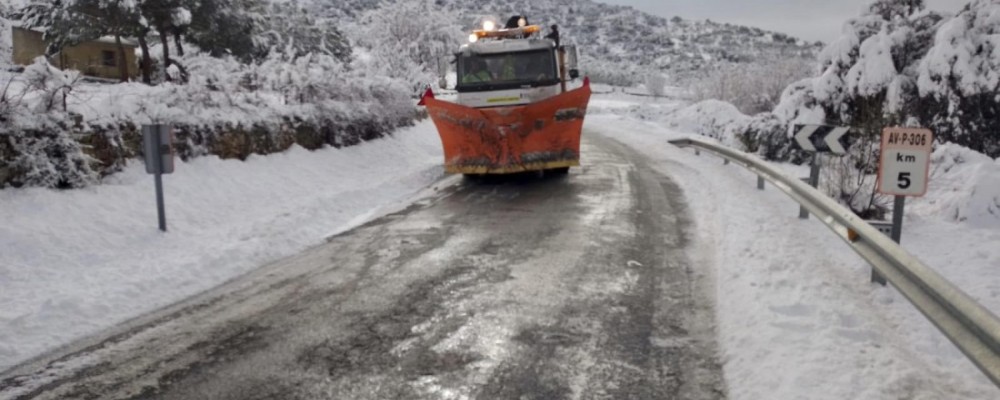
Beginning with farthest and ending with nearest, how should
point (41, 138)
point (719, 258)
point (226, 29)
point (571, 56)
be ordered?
1. point (226, 29)
2. point (571, 56)
3. point (41, 138)
4. point (719, 258)

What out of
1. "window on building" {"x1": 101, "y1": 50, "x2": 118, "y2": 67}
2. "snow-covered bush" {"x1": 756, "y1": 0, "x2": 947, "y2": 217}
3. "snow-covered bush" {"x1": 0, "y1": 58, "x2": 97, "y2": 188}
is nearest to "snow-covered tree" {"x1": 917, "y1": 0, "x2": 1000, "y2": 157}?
"snow-covered bush" {"x1": 756, "y1": 0, "x2": 947, "y2": 217}

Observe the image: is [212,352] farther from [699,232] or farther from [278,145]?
[278,145]

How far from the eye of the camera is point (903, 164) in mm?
5121

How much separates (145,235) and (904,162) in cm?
727

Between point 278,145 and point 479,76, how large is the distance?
3.89 meters

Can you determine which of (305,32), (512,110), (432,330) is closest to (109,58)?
(305,32)

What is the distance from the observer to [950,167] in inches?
352

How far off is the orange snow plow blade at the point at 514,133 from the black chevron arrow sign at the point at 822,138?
3.81 metres

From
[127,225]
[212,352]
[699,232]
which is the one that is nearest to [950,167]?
[699,232]

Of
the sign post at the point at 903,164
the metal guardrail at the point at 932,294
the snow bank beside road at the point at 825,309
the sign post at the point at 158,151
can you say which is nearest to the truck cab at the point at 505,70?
the snow bank beside road at the point at 825,309

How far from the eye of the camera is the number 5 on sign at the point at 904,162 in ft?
16.6

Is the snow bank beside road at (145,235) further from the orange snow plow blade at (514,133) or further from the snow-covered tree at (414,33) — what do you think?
the snow-covered tree at (414,33)

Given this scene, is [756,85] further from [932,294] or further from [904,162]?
[932,294]

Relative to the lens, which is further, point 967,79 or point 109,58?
point 109,58
